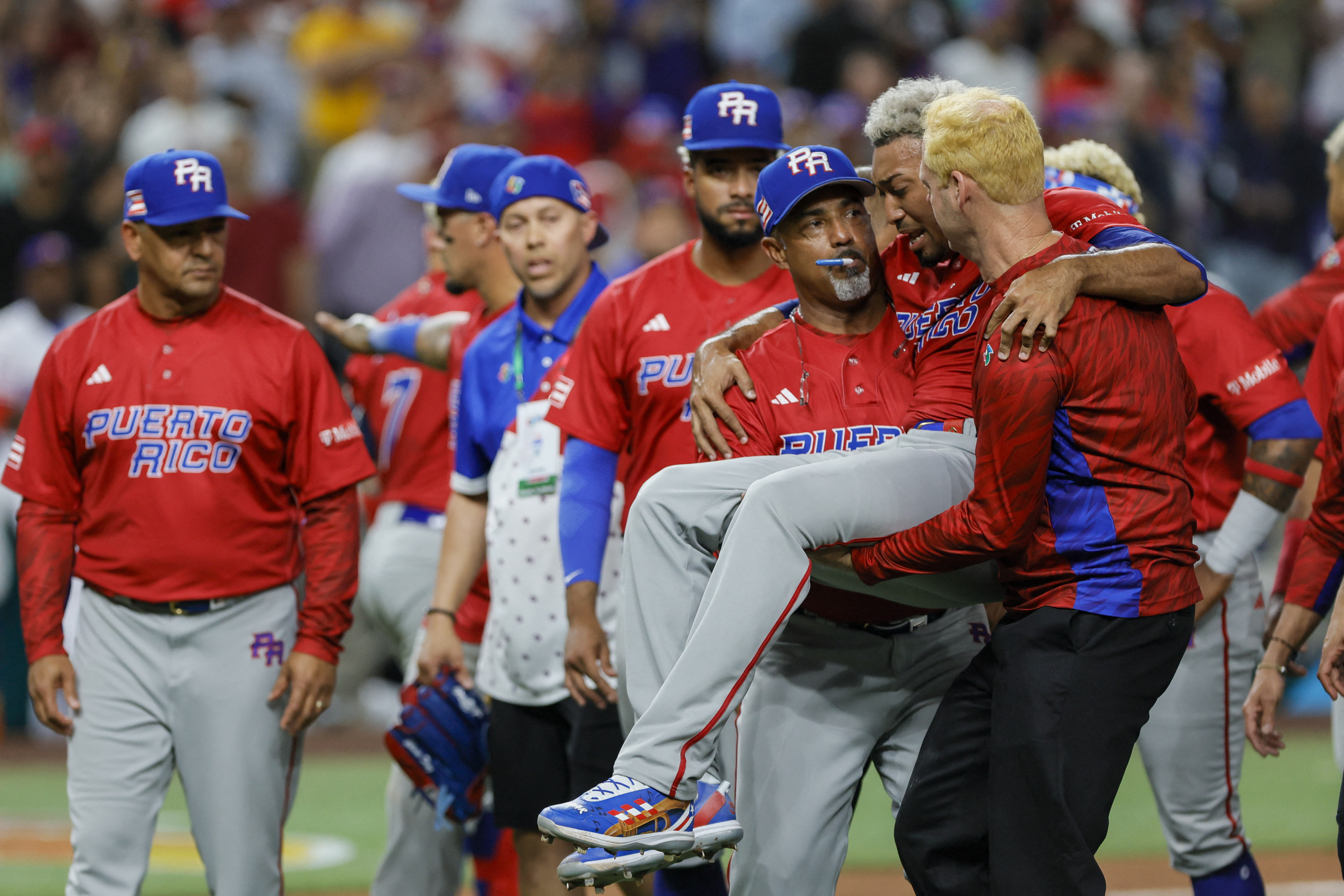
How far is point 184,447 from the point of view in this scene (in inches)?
195

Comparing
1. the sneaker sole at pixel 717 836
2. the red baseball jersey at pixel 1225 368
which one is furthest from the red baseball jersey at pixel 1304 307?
the sneaker sole at pixel 717 836

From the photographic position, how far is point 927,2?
1409 cm

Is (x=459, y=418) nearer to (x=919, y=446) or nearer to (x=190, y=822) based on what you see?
(x=190, y=822)

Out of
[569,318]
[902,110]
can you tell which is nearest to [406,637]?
[569,318]

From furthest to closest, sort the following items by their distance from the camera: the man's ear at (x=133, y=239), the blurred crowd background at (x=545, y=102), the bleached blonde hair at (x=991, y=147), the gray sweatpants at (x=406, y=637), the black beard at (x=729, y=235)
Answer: the blurred crowd background at (x=545, y=102), the gray sweatpants at (x=406, y=637), the man's ear at (x=133, y=239), the black beard at (x=729, y=235), the bleached blonde hair at (x=991, y=147)

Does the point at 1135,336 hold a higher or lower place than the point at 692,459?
higher

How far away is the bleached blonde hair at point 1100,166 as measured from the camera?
208 inches

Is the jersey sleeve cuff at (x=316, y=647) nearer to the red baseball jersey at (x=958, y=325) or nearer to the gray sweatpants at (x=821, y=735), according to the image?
the gray sweatpants at (x=821, y=735)

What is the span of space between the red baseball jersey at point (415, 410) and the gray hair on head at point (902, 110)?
7.31 feet

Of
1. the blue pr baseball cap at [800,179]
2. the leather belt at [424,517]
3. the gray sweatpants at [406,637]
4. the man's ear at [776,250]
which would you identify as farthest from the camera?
the leather belt at [424,517]

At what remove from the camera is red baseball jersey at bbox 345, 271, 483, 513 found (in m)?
6.51

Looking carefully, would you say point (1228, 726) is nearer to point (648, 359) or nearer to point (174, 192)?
point (648, 359)

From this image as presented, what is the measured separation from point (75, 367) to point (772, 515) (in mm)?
2533

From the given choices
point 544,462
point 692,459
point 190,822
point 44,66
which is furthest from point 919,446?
point 44,66
